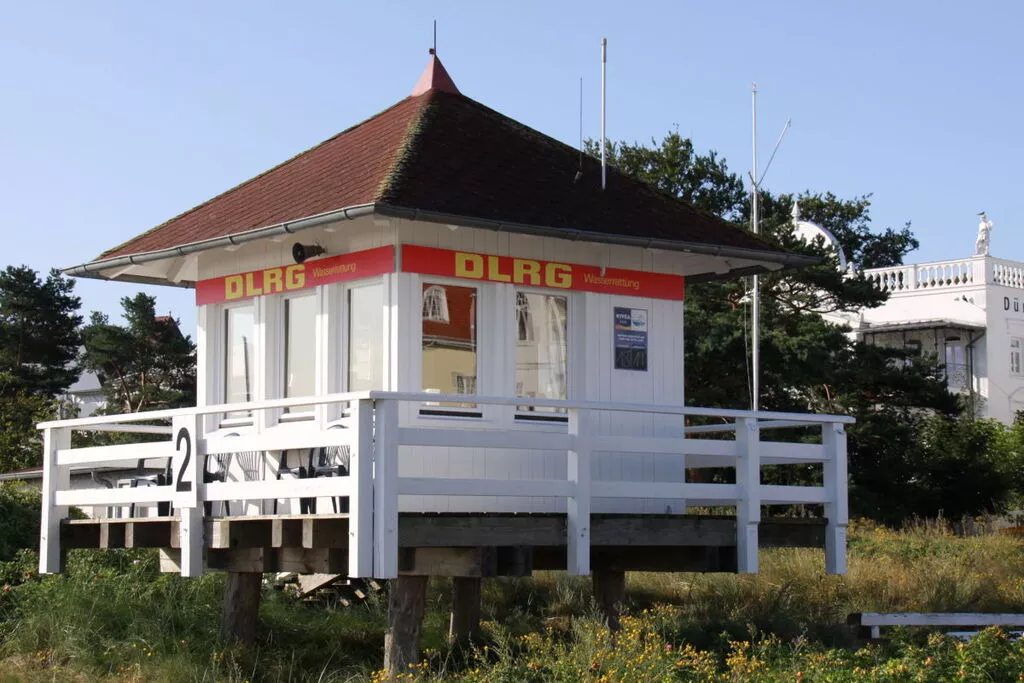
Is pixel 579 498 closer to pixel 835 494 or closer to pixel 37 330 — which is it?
pixel 835 494

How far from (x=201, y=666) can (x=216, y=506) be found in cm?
161

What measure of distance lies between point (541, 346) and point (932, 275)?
4052 centimetres

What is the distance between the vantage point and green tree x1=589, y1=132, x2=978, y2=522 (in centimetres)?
3628

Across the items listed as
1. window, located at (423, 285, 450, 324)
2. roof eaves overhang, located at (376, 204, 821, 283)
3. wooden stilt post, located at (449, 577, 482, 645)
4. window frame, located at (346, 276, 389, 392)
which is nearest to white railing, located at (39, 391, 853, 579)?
window frame, located at (346, 276, 389, 392)

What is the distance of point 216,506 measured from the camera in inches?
600

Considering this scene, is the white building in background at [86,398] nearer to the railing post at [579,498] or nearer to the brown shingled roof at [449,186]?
the brown shingled roof at [449,186]

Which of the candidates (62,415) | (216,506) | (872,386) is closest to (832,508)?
(216,506)

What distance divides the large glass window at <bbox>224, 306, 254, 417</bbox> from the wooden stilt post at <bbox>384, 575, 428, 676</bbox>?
9.92ft

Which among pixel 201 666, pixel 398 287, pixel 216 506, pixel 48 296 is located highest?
pixel 48 296

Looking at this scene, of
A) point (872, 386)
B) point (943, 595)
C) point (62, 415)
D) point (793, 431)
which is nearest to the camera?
point (943, 595)

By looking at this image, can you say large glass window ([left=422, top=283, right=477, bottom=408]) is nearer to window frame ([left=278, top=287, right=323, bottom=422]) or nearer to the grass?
window frame ([left=278, top=287, right=323, bottom=422])

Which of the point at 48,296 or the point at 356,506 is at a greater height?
the point at 48,296

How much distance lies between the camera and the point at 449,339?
13.9 meters

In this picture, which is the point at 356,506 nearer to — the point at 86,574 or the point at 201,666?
the point at 201,666
